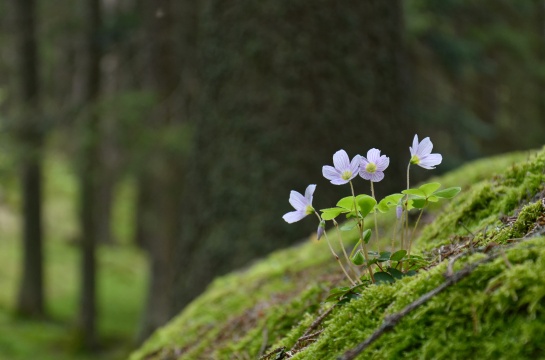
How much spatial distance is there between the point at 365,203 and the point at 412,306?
12.5 inches

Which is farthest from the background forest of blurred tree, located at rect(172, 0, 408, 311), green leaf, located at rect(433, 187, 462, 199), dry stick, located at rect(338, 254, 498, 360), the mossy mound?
dry stick, located at rect(338, 254, 498, 360)

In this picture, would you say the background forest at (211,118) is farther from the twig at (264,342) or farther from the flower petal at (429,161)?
the flower petal at (429,161)

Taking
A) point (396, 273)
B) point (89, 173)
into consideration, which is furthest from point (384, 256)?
point (89, 173)

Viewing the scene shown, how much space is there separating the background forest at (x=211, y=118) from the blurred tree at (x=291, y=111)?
0.01 m

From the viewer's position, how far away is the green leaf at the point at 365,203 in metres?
1.51

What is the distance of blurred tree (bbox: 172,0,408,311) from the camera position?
205 inches

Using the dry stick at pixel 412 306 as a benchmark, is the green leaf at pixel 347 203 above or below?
above

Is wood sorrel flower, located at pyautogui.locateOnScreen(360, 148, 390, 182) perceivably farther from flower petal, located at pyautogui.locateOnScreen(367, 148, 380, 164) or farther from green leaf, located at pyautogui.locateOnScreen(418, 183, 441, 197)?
green leaf, located at pyautogui.locateOnScreen(418, 183, 441, 197)

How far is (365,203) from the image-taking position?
151cm

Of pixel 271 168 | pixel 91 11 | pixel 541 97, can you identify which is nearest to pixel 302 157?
pixel 271 168

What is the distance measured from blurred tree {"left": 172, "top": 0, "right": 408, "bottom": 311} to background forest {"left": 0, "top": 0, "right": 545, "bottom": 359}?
0.01 meters

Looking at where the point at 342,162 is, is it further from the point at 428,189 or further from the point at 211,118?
the point at 211,118

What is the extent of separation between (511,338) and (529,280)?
0.38ft

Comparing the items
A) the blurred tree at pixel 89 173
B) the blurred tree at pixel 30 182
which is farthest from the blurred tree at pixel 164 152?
the blurred tree at pixel 30 182
